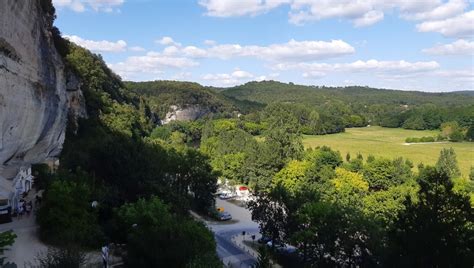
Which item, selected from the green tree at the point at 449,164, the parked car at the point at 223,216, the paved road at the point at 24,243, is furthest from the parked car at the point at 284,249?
the green tree at the point at 449,164

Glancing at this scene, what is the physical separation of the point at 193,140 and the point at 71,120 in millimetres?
84752

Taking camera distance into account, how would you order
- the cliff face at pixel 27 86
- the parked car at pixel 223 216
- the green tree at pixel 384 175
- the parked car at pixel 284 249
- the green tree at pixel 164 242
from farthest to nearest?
the green tree at pixel 384 175, the parked car at pixel 223 216, the parked car at pixel 284 249, the cliff face at pixel 27 86, the green tree at pixel 164 242

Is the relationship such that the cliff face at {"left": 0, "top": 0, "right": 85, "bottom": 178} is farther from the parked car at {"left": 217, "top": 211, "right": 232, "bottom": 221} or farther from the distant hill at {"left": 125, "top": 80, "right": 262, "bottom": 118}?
the distant hill at {"left": 125, "top": 80, "right": 262, "bottom": 118}

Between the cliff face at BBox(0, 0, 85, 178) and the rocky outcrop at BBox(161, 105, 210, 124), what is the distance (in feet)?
439

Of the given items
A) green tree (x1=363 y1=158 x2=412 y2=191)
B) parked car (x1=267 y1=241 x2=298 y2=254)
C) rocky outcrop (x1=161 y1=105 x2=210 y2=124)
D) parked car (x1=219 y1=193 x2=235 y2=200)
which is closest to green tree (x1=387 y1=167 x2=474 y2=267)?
parked car (x1=267 y1=241 x2=298 y2=254)

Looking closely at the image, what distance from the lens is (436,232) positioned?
53.7ft

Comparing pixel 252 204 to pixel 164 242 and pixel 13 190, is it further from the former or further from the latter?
pixel 164 242

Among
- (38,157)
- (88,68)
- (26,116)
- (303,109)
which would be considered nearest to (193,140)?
(303,109)

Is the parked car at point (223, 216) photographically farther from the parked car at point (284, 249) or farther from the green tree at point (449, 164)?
the green tree at point (449, 164)

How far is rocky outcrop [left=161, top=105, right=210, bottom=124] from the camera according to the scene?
572 feet

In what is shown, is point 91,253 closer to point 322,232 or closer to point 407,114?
point 322,232

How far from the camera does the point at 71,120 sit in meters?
50.5

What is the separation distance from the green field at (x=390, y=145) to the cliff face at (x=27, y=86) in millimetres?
66814

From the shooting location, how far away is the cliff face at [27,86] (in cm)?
2527
